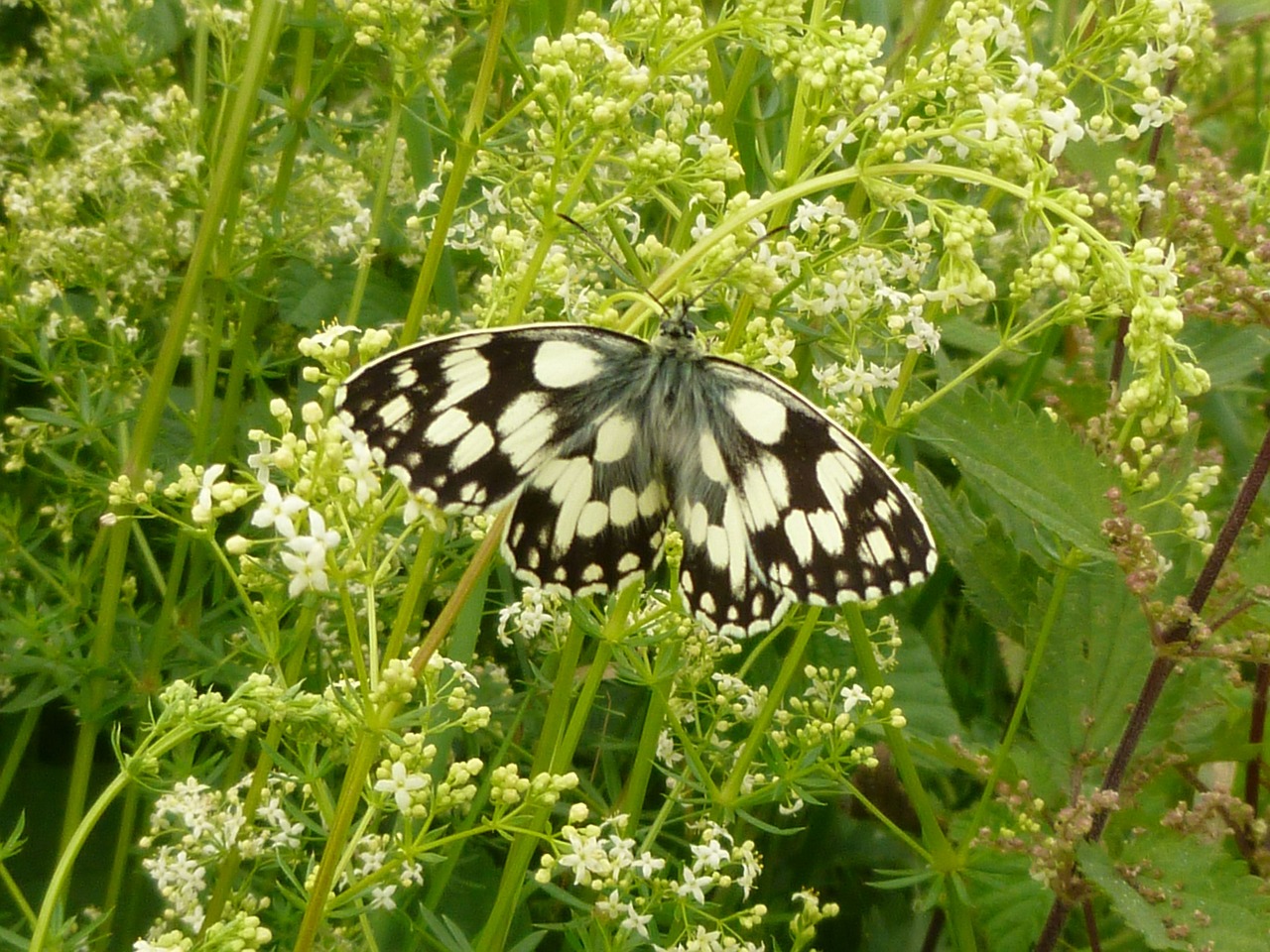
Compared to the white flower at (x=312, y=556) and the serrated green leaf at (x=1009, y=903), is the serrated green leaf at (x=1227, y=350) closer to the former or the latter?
the serrated green leaf at (x=1009, y=903)

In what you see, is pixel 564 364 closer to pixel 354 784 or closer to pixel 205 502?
pixel 205 502

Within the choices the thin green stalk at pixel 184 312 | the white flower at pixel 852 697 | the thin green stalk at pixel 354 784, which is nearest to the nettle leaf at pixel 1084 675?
the white flower at pixel 852 697

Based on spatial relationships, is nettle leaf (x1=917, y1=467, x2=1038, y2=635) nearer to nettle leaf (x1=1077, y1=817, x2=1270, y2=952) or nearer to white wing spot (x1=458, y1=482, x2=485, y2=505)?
nettle leaf (x1=1077, y1=817, x2=1270, y2=952)

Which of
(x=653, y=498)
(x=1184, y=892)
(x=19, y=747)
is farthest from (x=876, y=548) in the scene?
(x=19, y=747)

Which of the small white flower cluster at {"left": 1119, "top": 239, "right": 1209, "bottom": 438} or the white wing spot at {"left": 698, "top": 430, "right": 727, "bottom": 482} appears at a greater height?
the small white flower cluster at {"left": 1119, "top": 239, "right": 1209, "bottom": 438}

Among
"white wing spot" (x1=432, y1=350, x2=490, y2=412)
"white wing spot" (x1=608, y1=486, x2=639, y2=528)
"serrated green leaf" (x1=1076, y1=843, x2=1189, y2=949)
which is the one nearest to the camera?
"white wing spot" (x1=432, y1=350, x2=490, y2=412)

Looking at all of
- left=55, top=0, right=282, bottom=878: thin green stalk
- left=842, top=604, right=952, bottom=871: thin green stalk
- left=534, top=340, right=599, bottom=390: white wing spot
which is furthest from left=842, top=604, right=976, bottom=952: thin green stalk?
left=55, top=0, right=282, bottom=878: thin green stalk
